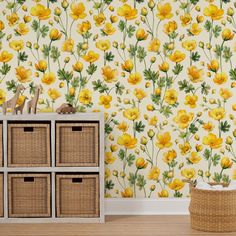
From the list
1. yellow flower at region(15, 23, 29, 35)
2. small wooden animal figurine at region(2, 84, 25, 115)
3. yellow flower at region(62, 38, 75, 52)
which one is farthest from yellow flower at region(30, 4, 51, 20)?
small wooden animal figurine at region(2, 84, 25, 115)

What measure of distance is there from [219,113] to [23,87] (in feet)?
4.88

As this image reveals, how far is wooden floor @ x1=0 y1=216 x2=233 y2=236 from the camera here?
419 centimetres

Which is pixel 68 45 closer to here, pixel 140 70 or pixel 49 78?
pixel 49 78

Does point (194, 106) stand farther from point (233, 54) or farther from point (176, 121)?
point (233, 54)

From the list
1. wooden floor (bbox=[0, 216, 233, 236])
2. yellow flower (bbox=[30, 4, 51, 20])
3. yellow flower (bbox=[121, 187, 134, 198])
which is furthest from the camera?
yellow flower (bbox=[121, 187, 134, 198])

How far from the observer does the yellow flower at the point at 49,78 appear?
15.7 ft

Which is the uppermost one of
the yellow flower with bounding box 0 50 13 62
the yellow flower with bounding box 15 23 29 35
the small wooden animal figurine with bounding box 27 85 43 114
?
the yellow flower with bounding box 15 23 29 35

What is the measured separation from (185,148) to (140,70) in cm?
69

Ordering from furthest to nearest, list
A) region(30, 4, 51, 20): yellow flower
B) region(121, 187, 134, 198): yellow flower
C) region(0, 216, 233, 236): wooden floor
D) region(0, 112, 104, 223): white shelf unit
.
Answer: region(121, 187, 134, 198): yellow flower < region(30, 4, 51, 20): yellow flower < region(0, 112, 104, 223): white shelf unit < region(0, 216, 233, 236): wooden floor

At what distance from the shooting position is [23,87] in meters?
4.58

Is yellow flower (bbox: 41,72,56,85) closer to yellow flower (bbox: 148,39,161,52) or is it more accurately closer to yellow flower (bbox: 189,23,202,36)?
yellow flower (bbox: 148,39,161,52)

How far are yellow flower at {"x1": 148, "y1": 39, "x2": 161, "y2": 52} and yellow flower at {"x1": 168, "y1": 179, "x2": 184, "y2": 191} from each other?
3.33 ft

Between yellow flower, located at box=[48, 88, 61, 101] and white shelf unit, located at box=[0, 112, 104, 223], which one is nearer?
white shelf unit, located at box=[0, 112, 104, 223]

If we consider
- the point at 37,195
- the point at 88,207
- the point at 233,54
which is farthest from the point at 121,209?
the point at 233,54
